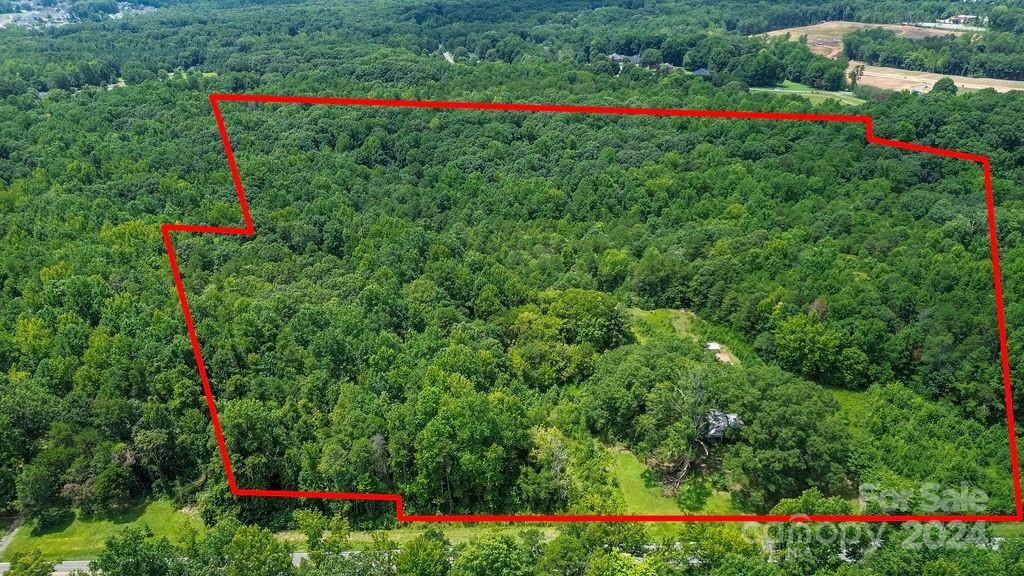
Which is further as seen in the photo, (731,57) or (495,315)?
(731,57)

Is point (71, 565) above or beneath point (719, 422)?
beneath

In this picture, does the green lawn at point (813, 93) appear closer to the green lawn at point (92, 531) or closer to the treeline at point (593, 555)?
the treeline at point (593, 555)

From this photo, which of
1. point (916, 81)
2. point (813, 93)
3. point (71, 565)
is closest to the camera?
point (71, 565)

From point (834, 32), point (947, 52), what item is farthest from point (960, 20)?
point (947, 52)

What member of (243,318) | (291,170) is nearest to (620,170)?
(291,170)

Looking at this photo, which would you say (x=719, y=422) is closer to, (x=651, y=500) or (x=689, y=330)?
(x=651, y=500)

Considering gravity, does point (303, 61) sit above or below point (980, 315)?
above

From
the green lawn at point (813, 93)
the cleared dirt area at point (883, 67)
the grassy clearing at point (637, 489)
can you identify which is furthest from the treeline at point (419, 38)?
the grassy clearing at point (637, 489)

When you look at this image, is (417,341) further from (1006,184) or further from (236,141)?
(1006,184)
